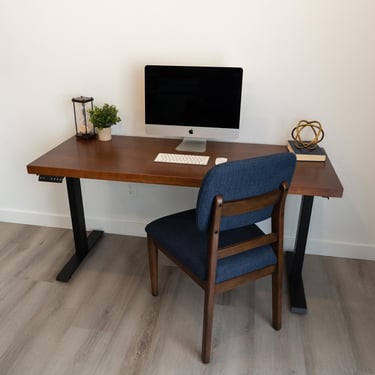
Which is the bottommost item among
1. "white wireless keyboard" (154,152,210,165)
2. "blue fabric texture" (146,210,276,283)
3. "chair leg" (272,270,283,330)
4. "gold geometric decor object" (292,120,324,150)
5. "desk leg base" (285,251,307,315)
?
"desk leg base" (285,251,307,315)

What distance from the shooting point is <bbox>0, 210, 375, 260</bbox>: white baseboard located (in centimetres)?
235

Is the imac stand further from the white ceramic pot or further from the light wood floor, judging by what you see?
the light wood floor

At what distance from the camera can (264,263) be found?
1582 mm

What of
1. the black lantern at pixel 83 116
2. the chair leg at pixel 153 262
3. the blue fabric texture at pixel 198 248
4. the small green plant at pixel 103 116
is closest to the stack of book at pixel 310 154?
the blue fabric texture at pixel 198 248

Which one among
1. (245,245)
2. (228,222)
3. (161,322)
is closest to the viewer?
(228,222)

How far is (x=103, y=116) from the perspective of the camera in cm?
207

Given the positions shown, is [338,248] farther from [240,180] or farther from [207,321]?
[240,180]

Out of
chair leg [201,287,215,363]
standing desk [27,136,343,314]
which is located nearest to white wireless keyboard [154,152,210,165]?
standing desk [27,136,343,314]

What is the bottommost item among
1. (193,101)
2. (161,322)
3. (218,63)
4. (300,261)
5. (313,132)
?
(161,322)

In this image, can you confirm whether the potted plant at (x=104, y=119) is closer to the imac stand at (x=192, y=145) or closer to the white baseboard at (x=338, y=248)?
the imac stand at (x=192, y=145)

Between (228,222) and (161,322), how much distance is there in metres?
0.78

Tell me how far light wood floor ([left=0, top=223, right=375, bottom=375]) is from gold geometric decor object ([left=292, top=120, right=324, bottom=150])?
823 millimetres

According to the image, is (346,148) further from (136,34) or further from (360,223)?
(136,34)

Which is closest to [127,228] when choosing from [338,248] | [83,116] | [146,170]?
[83,116]
